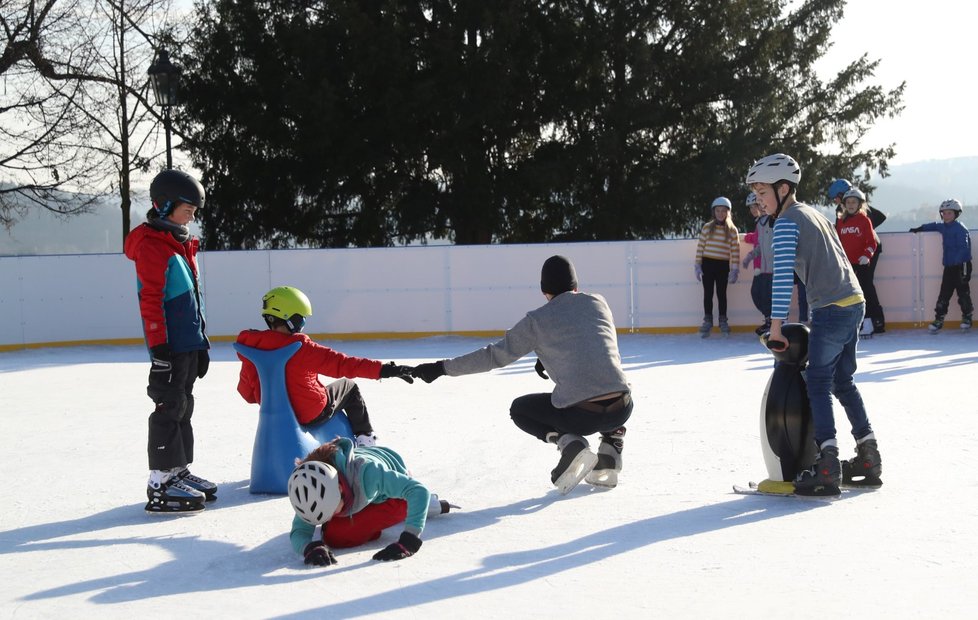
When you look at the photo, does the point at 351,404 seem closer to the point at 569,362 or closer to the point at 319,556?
the point at 569,362

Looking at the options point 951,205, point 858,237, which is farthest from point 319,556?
point 951,205

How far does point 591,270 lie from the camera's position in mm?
13773

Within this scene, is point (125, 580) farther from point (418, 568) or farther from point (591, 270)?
point (591, 270)

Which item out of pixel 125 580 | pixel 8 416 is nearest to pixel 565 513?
pixel 125 580

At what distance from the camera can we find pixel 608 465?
5258 millimetres

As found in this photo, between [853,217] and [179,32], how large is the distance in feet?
52.2

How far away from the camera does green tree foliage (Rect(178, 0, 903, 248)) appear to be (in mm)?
21938

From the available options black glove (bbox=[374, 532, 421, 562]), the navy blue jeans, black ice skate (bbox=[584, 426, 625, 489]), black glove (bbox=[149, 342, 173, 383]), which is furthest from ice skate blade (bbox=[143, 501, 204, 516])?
the navy blue jeans

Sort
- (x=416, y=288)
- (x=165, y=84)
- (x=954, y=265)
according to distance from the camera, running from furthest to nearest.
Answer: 1. (x=165, y=84)
2. (x=416, y=288)
3. (x=954, y=265)

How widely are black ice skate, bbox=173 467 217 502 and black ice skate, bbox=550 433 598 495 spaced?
62.1 inches

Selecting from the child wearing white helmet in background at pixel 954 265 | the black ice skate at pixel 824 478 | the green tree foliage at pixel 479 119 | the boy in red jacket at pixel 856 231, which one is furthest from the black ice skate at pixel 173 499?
the green tree foliage at pixel 479 119

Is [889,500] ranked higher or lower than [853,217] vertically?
lower

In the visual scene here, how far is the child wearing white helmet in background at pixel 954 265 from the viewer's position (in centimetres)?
1289

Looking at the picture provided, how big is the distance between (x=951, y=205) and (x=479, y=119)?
10.8m
